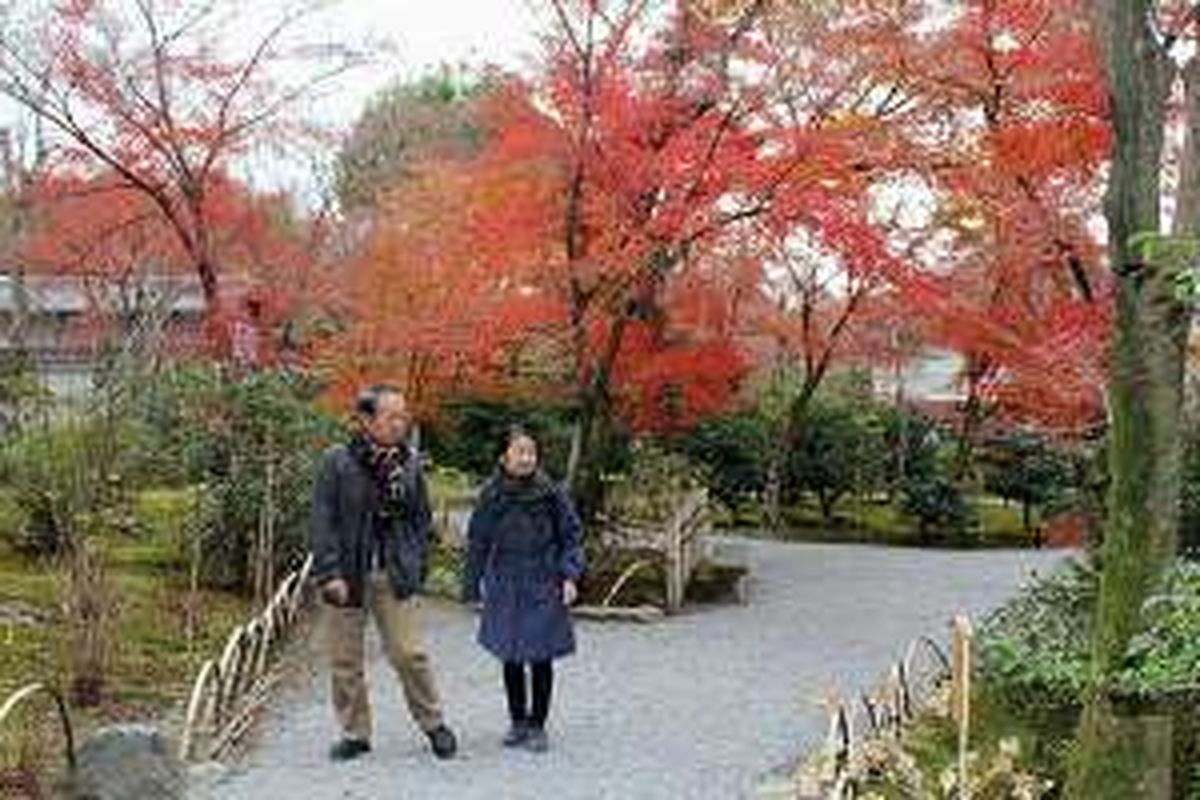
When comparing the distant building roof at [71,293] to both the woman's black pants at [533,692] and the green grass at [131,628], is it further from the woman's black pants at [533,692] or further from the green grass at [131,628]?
the woman's black pants at [533,692]

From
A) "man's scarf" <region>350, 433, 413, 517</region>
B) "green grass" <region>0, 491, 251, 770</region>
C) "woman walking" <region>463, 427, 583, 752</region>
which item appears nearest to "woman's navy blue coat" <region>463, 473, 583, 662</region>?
"woman walking" <region>463, 427, 583, 752</region>

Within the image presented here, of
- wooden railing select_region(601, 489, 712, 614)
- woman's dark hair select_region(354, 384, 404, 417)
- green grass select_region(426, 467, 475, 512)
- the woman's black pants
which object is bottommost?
the woman's black pants

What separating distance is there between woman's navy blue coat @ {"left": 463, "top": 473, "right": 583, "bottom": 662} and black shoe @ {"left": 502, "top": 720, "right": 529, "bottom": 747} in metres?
0.48

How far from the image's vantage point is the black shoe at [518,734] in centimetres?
980

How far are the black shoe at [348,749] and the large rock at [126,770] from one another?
155cm

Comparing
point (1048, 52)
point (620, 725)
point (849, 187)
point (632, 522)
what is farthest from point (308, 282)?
point (620, 725)

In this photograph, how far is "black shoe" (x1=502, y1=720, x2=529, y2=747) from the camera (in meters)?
9.80

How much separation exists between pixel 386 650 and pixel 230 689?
1646 millimetres

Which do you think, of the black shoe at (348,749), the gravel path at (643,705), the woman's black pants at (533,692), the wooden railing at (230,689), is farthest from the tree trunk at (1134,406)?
the wooden railing at (230,689)

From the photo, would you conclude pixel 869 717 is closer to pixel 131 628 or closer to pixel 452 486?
pixel 131 628

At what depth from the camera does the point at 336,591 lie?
359 inches

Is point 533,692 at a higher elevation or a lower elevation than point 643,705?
higher

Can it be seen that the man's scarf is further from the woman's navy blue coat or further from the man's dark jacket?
the woman's navy blue coat

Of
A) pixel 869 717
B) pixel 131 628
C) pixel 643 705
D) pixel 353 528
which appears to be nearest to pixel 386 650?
pixel 353 528
